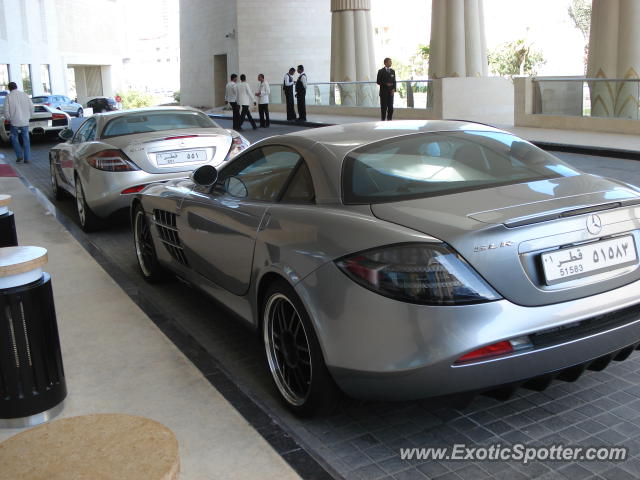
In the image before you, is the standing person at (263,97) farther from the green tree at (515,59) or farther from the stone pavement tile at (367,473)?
the green tree at (515,59)

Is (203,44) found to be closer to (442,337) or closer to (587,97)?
(587,97)

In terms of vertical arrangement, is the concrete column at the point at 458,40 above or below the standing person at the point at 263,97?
above

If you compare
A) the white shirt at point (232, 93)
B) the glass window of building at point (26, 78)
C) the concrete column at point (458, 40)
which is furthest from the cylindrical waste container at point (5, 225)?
the glass window of building at point (26, 78)

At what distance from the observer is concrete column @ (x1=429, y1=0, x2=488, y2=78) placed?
82.3ft

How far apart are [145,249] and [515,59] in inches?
3010

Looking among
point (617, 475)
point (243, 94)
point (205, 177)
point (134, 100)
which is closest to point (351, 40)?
point (243, 94)

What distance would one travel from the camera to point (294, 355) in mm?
3623

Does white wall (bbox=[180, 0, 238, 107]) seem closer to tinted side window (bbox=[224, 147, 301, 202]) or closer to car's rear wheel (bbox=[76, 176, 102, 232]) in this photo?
car's rear wheel (bbox=[76, 176, 102, 232])

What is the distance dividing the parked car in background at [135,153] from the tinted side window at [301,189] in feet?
13.8

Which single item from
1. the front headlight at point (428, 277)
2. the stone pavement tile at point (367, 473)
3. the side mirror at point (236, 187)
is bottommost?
the stone pavement tile at point (367, 473)

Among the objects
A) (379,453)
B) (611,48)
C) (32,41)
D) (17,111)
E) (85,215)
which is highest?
(32,41)

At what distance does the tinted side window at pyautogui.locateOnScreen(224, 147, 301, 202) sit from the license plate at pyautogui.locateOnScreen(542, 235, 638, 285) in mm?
1593

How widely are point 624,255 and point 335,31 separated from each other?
33355 millimetres

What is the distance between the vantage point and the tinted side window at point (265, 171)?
408 centimetres
